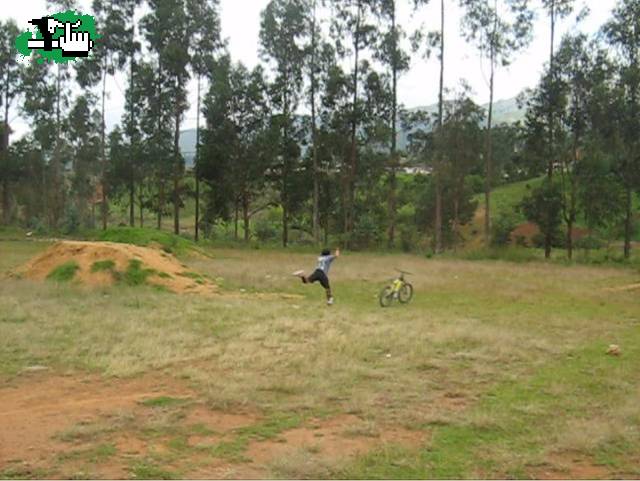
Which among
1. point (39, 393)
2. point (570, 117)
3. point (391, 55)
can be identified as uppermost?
point (391, 55)

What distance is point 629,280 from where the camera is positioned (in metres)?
21.8

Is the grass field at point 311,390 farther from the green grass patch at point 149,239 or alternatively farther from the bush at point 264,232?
the bush at point 264,232

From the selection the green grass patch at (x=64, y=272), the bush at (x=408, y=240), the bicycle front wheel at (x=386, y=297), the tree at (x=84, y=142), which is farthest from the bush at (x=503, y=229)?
the green grass patch at (x=64, y=272)

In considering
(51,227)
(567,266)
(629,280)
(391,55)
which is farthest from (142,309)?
(51,227)

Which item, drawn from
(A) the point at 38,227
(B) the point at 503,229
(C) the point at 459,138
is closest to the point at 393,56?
(C) the point at 459,138

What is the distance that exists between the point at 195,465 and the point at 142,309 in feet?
28.0

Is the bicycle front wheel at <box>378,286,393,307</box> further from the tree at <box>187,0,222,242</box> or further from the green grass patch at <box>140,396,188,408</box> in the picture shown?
the tree at <box>187,0,222,242</box>

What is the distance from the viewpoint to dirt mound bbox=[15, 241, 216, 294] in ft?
55.8

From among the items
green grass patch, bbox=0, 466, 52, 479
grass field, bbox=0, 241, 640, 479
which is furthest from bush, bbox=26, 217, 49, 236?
green grass patch, bbox=0, 466, 52, 479

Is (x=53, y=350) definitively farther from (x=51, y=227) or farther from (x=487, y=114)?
(x=51, y=227)

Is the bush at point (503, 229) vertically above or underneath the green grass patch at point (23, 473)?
above

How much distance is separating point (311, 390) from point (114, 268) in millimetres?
11793

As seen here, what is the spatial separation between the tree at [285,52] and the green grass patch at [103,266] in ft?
67.9

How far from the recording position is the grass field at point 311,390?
5055mm
